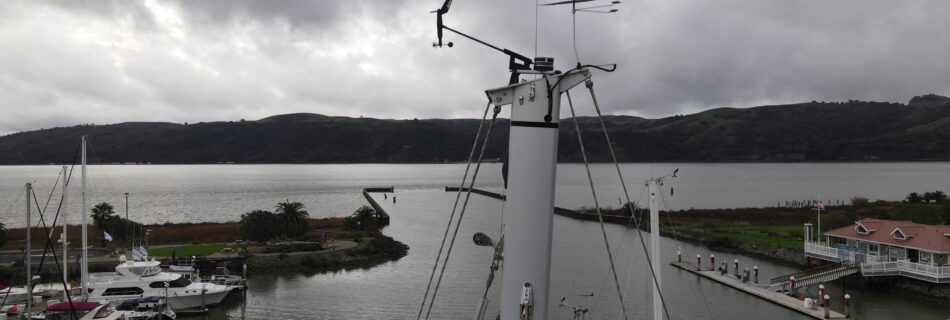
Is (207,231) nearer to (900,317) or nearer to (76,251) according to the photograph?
(76,251)

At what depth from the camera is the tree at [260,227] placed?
47.5 m

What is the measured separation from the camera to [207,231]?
53.7 meters

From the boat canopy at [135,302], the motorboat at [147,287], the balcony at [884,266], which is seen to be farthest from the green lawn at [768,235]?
the boat canopy at [135,302]

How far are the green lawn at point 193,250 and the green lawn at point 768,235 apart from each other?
124ft

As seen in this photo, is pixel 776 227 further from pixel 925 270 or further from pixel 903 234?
pixel 925 270

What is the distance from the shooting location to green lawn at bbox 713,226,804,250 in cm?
4667

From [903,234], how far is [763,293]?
332 inches

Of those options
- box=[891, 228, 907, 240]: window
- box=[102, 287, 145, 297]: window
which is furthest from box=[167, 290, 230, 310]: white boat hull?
box=[891, 228, 907, 240]: window

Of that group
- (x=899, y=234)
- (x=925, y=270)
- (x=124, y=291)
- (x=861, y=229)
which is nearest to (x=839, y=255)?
(x=861, y=229)

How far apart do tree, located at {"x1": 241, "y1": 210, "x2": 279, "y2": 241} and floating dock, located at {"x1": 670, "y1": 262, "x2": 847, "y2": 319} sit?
29108 millimetres

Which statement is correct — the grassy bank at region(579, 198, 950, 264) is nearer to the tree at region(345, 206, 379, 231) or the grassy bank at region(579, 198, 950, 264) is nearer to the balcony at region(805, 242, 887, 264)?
the balcony at region(805, 242, 887, 264)

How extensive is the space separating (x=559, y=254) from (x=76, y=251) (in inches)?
1319

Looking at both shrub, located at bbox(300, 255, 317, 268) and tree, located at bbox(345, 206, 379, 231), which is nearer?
shrub, located at bbox(300, 255, 317, 268)

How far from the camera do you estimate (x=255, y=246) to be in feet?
149
